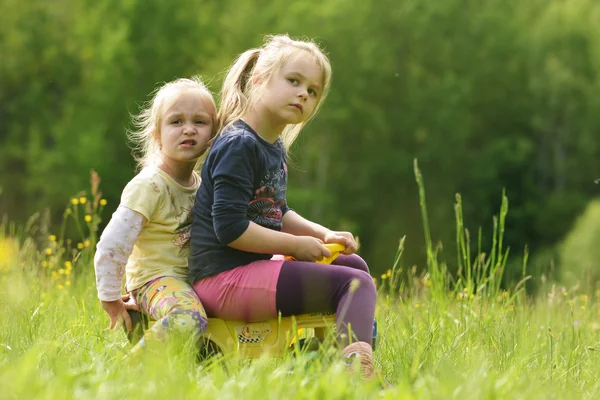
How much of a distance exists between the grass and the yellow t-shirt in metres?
0.29

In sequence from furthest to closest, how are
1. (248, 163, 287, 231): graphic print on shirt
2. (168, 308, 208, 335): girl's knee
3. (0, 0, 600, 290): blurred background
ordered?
(0, 0, 600, 290): blurred background < (248, 163, 287, 231): graphic print on shirt < (168, 308, 208, 335): girl's knee

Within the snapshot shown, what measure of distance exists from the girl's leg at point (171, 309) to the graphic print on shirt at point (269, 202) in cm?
34

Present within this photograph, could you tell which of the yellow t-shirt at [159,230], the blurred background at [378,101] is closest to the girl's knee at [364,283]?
the yellow t-shirt at [159,230]

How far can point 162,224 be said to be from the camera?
331 centimetres

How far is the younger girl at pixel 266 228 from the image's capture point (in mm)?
3088

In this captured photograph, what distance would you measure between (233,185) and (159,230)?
36cm

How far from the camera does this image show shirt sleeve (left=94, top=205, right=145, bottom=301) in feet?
10.4

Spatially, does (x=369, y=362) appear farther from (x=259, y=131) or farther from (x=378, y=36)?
(x=378, y=36)

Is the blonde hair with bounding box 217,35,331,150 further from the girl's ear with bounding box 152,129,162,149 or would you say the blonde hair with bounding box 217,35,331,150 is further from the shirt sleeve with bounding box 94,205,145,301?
the shirt sleeve with bounding box 94,205,145,301

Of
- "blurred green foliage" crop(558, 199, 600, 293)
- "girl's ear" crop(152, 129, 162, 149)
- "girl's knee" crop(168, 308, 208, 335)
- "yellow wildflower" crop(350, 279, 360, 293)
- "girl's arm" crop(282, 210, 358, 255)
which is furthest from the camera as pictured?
"blurred green foliage" crop(558, 199, 600, 293)

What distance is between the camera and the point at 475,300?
13.3ft

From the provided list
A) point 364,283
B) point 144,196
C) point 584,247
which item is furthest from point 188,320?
point 584,247

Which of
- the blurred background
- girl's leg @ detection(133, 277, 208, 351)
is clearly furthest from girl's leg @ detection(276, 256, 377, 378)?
the blurred background

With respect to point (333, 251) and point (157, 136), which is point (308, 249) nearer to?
point (333, 251)
